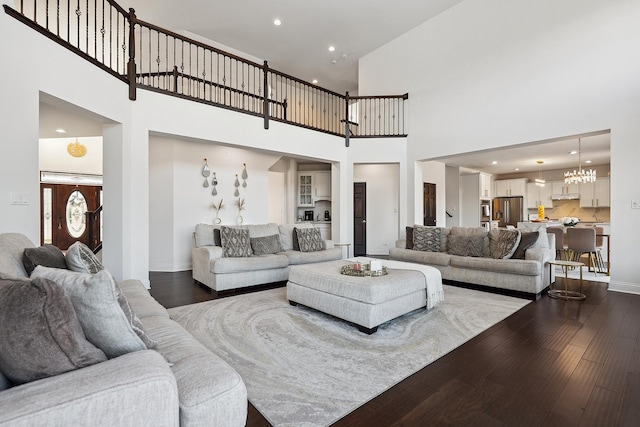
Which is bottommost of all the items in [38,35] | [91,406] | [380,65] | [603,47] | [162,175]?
[91,406]

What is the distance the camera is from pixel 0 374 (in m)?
1.03

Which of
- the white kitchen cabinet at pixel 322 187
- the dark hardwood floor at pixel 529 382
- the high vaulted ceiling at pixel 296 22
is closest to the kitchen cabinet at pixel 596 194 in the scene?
the high vaulted ceiling at pixel 296 22

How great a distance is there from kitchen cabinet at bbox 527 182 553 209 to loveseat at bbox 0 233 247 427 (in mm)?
11636

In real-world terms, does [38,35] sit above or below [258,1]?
below

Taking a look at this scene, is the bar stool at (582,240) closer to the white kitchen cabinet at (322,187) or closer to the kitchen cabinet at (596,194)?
the kitchen cabinet at (596,194)

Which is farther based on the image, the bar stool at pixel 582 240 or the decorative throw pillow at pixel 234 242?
the bar stool at pixel 582 240

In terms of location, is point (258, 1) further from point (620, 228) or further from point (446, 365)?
point (620, 228)

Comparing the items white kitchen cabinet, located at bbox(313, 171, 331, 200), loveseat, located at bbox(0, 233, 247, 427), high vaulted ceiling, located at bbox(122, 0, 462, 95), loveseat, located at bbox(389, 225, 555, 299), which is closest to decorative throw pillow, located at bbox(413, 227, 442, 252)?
loveseat, located at bbox(389, 225, 555, 299)

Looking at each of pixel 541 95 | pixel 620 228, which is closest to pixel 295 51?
pixel 541 95

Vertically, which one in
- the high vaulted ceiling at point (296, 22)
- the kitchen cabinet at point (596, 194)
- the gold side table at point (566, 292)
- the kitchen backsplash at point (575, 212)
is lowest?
the gold side table at point (566, 292)

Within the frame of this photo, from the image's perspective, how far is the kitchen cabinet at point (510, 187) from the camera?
10391mm

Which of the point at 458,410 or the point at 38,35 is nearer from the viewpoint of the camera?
the point at 458,410

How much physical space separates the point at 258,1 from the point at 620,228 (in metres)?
7.08

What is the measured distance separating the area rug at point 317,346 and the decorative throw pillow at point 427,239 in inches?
56.1
